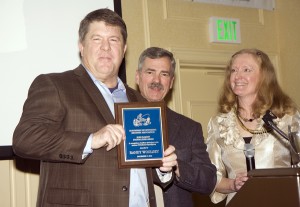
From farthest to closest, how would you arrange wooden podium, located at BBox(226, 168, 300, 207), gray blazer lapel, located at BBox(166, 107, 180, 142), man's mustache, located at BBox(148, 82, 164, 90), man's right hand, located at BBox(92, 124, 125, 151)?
man's mustache, located at BBox(148, 82, 164, 90)
gray blazer lapel, located at BBox(166, 107, 180, 142)
man's right hand, located at BBox(92, 124, 125, 151)
wooden podium, located at BBox(226, 168, 300, 207)

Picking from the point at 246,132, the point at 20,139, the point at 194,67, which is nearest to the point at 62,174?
the point at 20,139

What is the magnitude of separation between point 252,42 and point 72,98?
339cm

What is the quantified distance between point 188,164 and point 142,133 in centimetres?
55

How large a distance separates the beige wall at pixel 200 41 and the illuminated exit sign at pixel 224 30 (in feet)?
0.20

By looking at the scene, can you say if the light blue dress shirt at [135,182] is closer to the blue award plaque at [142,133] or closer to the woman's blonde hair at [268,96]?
the blue award plaque at [142,133]

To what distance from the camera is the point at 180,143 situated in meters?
2.92

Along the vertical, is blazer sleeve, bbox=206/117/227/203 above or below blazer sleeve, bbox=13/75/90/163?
below

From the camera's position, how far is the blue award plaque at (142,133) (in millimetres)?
2111

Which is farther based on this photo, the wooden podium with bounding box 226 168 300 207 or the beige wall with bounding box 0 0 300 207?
the beige wall with bounding box 0 0 300 207

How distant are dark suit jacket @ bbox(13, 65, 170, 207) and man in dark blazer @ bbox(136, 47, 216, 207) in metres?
0.51

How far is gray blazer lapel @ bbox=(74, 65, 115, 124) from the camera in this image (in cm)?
218

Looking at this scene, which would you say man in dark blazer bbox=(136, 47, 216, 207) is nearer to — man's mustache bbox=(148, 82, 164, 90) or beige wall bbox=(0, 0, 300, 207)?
man's mustache bbox=(148, 82, 164, 90)

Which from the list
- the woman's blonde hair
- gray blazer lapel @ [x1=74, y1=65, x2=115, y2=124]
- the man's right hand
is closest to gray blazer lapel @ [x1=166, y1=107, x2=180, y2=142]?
the woman's blonde hair

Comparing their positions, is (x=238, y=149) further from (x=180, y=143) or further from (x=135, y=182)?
(x=135, y=182)
